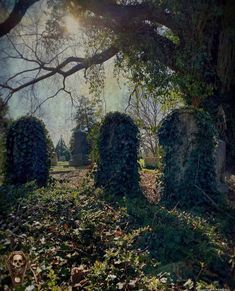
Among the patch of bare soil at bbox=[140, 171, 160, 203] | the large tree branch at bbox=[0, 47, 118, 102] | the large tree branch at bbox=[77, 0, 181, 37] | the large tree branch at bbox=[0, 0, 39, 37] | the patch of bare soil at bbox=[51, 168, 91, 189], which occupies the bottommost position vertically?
the patch of bare soil at bbox=[140, 171, 160, 203]

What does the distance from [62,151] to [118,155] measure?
24.7 meters

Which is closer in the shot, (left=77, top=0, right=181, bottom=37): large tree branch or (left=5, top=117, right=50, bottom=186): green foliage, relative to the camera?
(left=5, top=117, right=50, bottom=186): green foliage

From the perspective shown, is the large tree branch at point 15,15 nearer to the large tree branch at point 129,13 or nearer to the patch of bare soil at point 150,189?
the large tree branch at point 129,13

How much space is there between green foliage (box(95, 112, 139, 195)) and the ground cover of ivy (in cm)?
108

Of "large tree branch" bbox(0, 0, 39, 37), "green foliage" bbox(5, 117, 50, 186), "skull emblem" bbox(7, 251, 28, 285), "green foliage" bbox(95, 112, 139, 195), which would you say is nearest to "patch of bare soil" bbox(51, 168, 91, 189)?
"green foliage" bbox(5, 117, 50, 186)

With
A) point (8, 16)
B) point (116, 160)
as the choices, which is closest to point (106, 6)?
point (8, 16)

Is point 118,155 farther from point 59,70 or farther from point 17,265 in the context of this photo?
point 59,70

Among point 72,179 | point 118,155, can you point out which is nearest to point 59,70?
point 72,179

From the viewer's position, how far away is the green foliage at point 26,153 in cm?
918

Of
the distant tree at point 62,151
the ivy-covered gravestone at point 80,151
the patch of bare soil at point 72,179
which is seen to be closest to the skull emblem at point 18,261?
the patch of bare soil at point 72,179

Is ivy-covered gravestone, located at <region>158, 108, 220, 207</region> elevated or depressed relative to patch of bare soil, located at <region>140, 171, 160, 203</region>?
elevated

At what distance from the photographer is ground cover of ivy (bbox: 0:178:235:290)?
3.03m

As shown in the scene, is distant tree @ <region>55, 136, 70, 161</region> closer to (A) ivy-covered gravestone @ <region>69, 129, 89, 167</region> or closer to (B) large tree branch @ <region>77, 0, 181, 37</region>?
(A) ivy-covered gravestone @ <region>69, 129, 89, 167</region>

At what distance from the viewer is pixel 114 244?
12.7 feet
